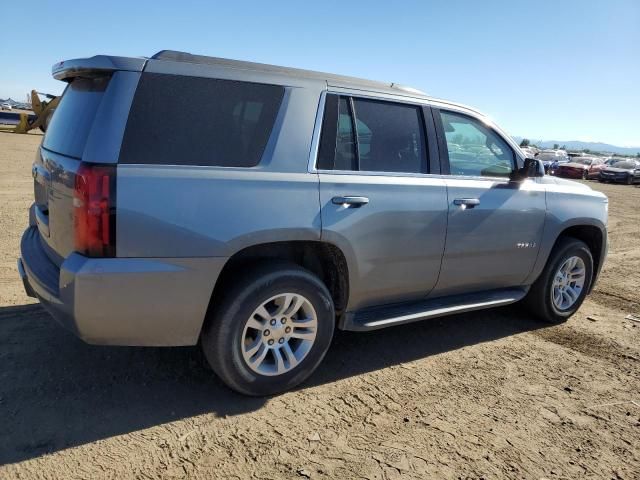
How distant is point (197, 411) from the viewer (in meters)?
3.04

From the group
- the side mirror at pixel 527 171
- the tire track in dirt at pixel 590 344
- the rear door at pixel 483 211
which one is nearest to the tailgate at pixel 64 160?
the rear door at pixel 483 211

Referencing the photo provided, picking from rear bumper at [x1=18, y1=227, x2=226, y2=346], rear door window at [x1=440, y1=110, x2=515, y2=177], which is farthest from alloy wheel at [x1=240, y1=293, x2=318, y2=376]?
rear door window at [x1=440, y1=110, x2=515, y2=177]

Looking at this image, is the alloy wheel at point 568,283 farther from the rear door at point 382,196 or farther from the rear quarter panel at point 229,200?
the rear quarter panel at point 229,200

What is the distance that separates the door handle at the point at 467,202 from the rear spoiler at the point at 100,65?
2362 millimetres

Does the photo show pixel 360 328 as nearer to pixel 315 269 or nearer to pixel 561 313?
pixel 315 269

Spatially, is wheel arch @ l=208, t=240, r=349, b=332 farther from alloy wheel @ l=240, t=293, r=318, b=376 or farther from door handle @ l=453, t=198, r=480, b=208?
door handle @ l=453, t=198, r=480, b=208

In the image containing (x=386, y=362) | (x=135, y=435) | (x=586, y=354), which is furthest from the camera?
(x=586, y=354)

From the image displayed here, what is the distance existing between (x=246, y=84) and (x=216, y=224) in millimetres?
889

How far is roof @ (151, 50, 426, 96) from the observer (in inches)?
116

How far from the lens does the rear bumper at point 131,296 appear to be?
2.63 m

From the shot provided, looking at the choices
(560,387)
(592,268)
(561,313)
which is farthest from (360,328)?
(592,268)

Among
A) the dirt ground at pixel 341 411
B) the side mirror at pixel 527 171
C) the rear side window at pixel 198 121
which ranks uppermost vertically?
the rear side window at pixel 198 121

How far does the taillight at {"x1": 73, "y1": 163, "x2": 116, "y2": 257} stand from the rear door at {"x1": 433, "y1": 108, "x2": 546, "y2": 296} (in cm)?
236

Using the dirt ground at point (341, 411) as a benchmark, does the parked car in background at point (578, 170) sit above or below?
above
